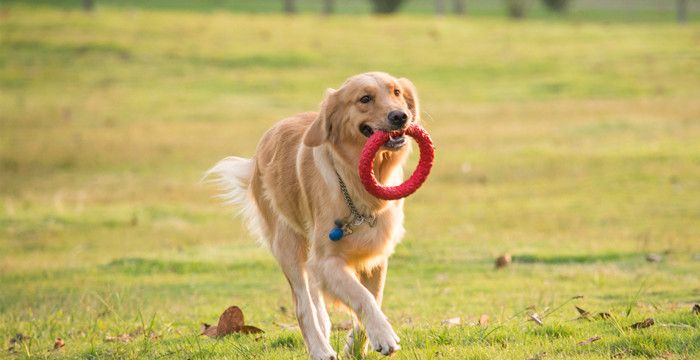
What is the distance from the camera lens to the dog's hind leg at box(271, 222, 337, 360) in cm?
695

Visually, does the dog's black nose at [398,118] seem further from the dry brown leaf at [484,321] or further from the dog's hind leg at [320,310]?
the dry brown leaf at [484,321]

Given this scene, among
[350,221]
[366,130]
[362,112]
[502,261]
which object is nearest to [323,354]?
[350,221]

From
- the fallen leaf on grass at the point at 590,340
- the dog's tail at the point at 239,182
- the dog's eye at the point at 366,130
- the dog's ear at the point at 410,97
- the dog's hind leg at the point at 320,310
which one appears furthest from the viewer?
the dog's tail at the point at 239,182

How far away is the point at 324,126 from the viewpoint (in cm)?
704

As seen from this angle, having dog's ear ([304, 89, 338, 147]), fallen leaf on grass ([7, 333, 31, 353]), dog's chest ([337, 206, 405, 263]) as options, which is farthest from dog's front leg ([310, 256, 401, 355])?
fallen leaf on grass ([7, 333, 31, 353])

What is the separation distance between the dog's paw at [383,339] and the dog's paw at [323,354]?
2.52ft

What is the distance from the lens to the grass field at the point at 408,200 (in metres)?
8.40

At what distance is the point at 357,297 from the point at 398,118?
3.87ft

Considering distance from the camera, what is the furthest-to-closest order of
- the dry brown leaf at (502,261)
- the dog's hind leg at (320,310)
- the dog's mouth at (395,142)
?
the dry brown leaf at (502,261)
the dog's hind leg at (320,310)
the dog's mouth at (395,142)

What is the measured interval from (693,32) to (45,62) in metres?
30.7

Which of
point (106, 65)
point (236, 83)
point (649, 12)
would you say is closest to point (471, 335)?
point (236, 83)

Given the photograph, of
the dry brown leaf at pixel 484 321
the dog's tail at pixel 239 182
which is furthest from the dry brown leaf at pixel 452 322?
the dog's tail at pixel 239 182

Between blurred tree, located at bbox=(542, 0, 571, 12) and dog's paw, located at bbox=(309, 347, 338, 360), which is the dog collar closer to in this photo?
dog's paw, located at bbox=(309, 347, 338, 360)

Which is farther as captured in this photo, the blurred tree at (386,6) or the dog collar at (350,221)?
the blurred tree at (386,6)
